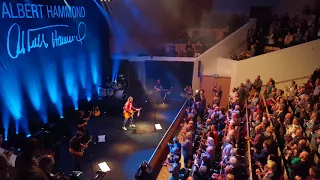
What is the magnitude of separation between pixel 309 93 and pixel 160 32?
Answer: 9.00 meters

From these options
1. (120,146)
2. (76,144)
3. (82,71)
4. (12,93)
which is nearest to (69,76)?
(82,71)

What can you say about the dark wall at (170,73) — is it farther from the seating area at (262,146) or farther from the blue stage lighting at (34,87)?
the blue stage lighting at (34,87)

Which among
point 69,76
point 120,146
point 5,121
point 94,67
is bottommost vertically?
point 120,146

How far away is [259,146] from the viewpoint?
21.7 ft

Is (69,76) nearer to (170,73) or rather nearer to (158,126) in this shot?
(158,126)

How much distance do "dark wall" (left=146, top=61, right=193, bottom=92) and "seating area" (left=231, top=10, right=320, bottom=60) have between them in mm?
2381

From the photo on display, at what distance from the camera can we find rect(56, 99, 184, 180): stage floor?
764cm

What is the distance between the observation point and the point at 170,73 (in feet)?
48.5

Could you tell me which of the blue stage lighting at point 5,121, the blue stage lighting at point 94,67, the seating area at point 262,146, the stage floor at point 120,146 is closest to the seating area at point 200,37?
the blue stage lighting at point 94,67

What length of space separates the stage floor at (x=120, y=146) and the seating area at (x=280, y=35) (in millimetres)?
4965

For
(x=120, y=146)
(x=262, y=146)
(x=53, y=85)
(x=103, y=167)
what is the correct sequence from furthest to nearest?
(x=53, y=85), (x=120, y=146), (x=103, y=167), (x=262, y=146)

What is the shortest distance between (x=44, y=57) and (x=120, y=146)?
3.82m

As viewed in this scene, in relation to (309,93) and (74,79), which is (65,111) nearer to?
(74,79)

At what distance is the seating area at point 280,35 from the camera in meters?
11.8
